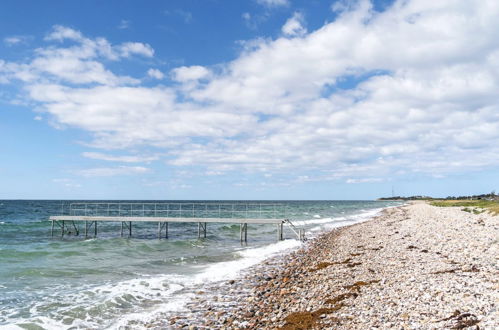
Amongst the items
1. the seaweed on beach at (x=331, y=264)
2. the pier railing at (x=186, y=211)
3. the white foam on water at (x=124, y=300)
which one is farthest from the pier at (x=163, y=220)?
the white foam on water at (x=124, y=300)

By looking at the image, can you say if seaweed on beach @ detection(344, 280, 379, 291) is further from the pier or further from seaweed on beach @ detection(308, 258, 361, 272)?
the pier

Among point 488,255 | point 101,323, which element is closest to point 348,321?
point 101,323

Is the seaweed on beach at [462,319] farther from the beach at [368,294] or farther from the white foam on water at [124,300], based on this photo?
the white foam on water at [124,300]

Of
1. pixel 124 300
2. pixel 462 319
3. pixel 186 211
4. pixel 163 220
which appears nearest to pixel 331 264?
pixel 124 300

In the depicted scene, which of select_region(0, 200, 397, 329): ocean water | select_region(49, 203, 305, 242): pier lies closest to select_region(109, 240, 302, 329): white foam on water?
select_region(0, 200, 397, 329): ocean water

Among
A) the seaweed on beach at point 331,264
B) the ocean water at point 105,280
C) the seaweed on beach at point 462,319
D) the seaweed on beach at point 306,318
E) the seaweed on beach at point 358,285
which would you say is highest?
the seaweed on beach at point 462,319

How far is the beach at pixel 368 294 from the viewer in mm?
8117

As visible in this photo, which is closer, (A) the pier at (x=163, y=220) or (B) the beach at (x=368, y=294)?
(B) the beach at (x=368, y=294)

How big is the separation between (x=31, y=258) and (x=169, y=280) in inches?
533

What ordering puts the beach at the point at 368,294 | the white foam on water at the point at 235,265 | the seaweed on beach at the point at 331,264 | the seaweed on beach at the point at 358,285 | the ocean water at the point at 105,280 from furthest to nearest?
the white foam on water at the point at 235,265
the seaweed on beach at the point at 331,264
the ocean water at the point at 105,280
the seaweed on beach at the point at 358,285
the beach at the point at 368,294

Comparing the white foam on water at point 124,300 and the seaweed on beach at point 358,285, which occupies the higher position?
the seaweed on beach at point 358,285

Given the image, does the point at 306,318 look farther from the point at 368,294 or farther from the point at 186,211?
the point at 186,211

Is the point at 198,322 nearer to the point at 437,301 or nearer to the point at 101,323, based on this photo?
the point at 101,323

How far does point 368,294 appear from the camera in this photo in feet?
35.1
